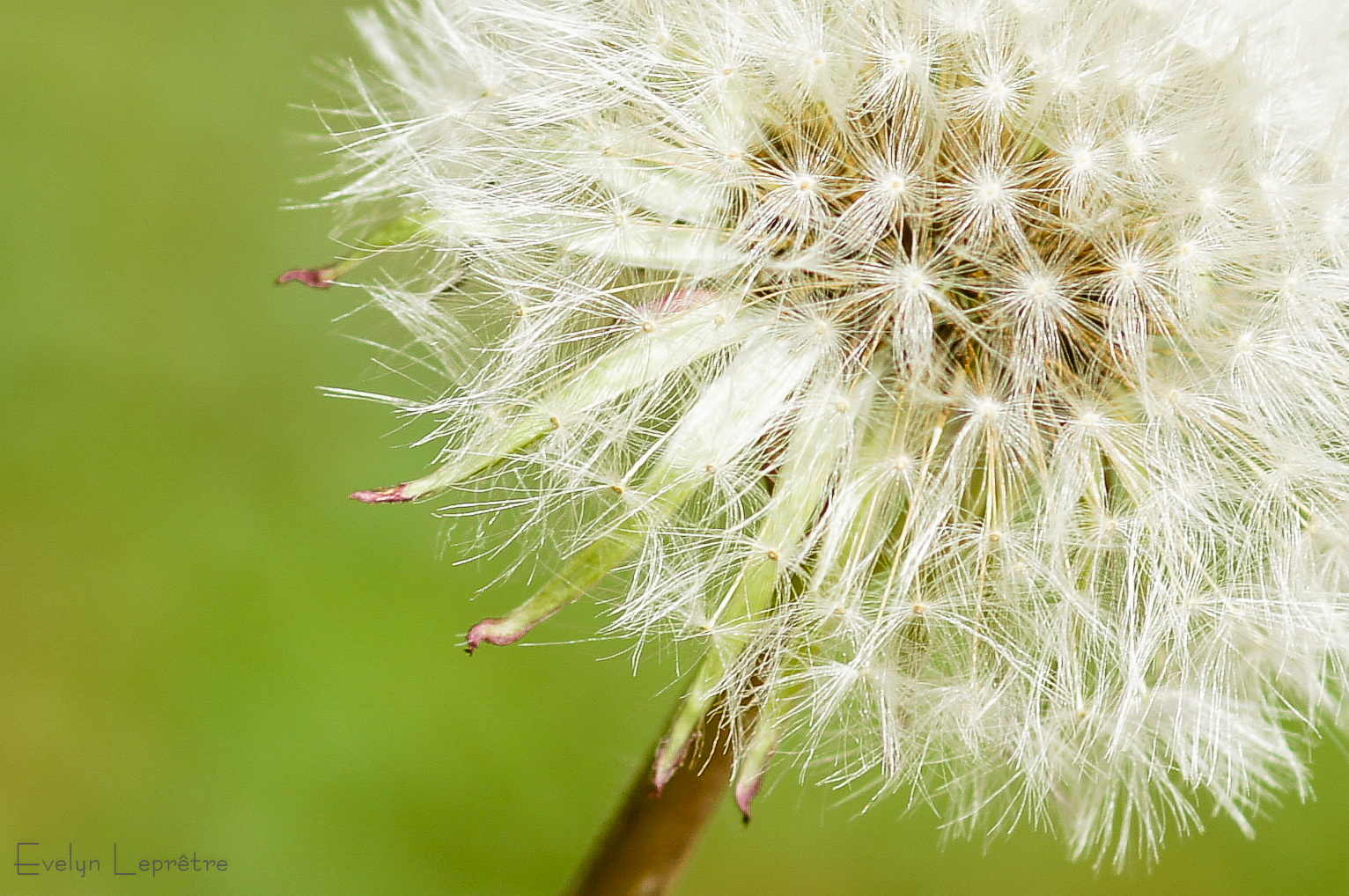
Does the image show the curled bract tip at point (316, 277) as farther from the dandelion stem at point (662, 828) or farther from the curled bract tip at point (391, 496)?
the dandelion stem at point (662, 828)

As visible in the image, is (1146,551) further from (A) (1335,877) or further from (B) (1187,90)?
(A) (1335,877)

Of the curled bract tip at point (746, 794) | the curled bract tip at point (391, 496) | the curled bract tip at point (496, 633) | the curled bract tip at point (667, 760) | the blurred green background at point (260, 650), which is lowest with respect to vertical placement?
the blurred green background at point (260, 650)

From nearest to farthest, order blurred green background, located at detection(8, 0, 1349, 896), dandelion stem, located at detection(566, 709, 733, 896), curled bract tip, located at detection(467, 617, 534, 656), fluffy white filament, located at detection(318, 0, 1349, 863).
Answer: curled bract tip, located at detection(467, 617, 534, 656), fluffy white filament, located at detection(318, 0, 1349, 863), dandelion stem, located at detection(566, 709, 733, 896), blurred green background, located at detection(8, 0, 1349, 896)

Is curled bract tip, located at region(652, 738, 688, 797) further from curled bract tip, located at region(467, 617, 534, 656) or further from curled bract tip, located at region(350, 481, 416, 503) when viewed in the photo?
curled bract tip, located at region(350, 481, 416, 503)

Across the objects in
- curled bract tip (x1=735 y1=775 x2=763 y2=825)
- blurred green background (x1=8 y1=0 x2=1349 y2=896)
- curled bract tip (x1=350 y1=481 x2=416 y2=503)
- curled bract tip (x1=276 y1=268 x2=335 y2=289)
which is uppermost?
curled bract tip (x1=276 y1=268 x2=335 y2=289)

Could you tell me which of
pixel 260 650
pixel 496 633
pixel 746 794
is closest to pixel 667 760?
pixel 746 794

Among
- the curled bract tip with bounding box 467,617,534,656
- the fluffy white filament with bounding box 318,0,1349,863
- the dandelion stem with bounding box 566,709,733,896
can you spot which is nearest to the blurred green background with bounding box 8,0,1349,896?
the dandelion stem with bounding box 566,709,733,896

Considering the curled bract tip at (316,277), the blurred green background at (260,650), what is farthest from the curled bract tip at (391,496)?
the blurred green background at (260,650)
